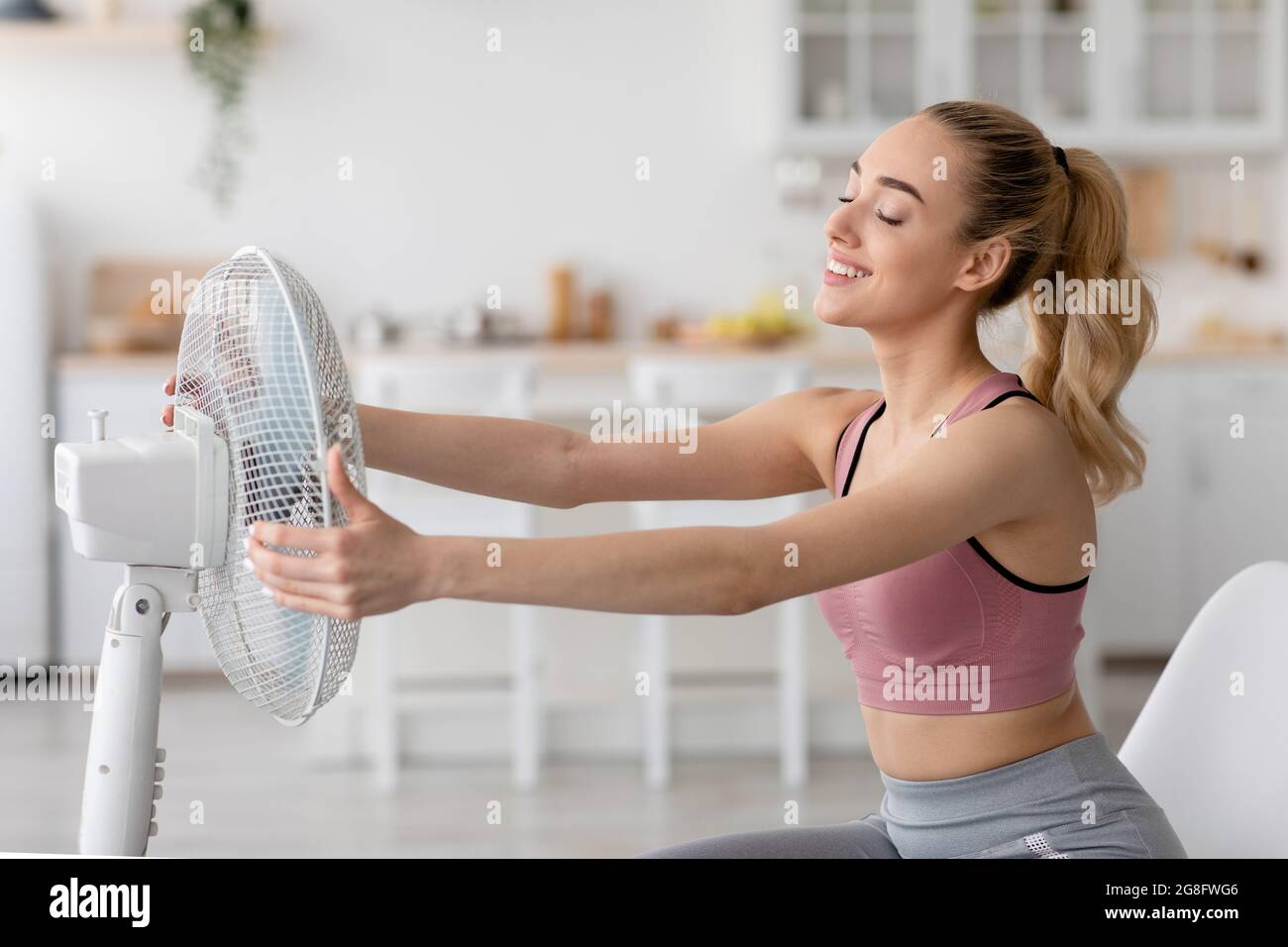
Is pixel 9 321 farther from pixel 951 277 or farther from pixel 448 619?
pixel 951 277

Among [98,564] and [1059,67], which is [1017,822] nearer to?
[98,564]

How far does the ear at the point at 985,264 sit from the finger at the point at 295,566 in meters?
0.67

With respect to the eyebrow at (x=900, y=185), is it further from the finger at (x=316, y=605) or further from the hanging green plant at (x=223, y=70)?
the hanging green plant at (x=223, y=70)

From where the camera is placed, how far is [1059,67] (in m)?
4.62

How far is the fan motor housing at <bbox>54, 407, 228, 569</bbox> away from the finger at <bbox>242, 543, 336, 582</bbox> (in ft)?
0.38

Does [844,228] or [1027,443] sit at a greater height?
[844,228]

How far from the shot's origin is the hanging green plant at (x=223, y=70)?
4.63 m

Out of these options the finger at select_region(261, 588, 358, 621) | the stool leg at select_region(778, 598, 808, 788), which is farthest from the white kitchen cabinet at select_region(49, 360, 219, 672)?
the finger at select_region(261, 588, 358, 621)

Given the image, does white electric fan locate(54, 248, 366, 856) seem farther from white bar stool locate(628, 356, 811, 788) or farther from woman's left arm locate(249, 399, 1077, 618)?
white bar stool locate(628, 356, 811, 788)

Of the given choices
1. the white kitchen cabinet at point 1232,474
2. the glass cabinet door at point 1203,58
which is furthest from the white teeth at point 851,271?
the glass cabinet door at point 1203,58

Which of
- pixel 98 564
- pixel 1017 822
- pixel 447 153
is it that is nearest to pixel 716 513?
pixel 1017 822

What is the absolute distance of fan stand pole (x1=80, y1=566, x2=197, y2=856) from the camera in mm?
810

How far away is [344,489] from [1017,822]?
66 cm

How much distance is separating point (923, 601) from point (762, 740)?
7.85 feet
